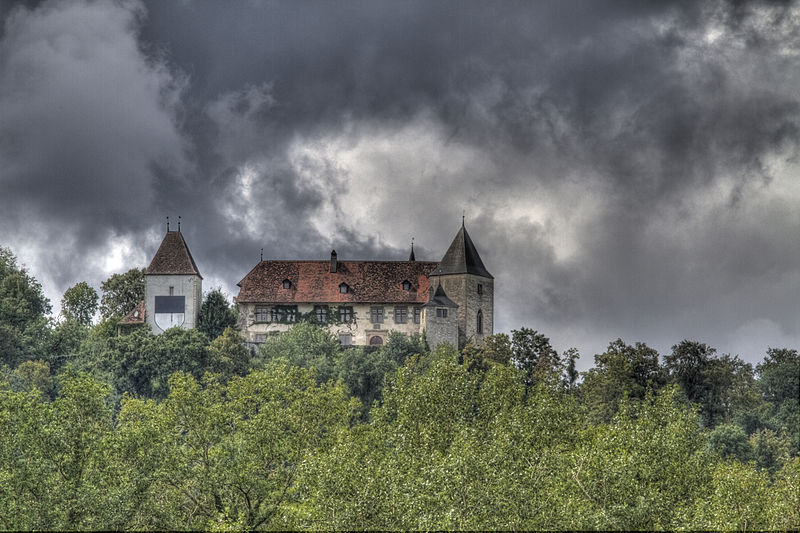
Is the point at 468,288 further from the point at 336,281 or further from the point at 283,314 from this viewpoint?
the point at 283,314

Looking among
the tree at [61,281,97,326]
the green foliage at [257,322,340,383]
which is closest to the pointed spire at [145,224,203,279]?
the green foliage at [257,322,340,383]

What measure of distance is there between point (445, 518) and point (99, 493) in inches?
434

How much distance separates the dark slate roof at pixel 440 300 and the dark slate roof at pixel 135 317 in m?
20.5

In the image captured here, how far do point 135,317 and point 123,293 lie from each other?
10.5 m

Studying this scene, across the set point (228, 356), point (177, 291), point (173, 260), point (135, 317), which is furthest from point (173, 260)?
point (228, 356)

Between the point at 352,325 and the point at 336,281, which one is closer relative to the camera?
the point at 352,325

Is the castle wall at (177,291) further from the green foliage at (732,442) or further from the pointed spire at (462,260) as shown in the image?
the green foliage at (732,442)

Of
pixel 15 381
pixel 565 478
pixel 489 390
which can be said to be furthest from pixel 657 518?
pixel 15 381

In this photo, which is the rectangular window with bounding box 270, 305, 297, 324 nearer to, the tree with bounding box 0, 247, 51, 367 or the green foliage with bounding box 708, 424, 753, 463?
the tree with bounding box 0, 247, 51, 367

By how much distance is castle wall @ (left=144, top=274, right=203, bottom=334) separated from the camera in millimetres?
86000

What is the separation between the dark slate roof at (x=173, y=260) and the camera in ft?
286

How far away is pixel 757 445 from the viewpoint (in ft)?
257

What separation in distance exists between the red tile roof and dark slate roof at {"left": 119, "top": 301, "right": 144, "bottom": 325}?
23.2 feet

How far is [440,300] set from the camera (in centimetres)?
8719
